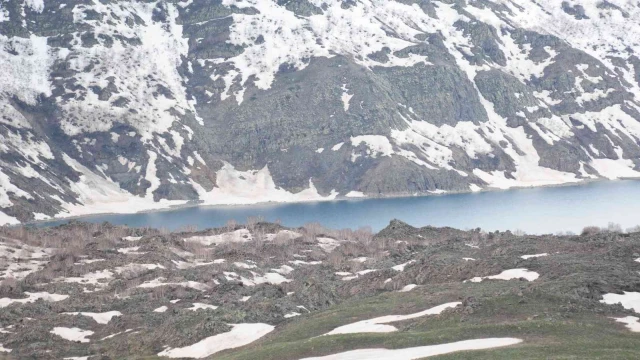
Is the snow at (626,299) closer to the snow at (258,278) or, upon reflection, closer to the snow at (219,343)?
the snow at (219,343)

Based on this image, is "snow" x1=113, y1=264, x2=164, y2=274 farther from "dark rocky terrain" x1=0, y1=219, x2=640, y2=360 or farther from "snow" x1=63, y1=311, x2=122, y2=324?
"snow" x1=63, y1=311, x2=122, y2=324

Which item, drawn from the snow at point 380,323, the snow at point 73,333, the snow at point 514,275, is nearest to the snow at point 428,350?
the snow at point 380,323

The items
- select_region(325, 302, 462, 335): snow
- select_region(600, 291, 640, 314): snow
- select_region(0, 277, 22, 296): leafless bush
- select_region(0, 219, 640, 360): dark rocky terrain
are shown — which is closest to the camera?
select_region(0, 219, 640, 360): dark rocky terrain

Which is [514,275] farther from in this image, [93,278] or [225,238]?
[225,238]

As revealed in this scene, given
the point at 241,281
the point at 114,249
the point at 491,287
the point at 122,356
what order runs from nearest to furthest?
the point at 491,287, the point at 122,356, the point at 241,281, the point at 114,249

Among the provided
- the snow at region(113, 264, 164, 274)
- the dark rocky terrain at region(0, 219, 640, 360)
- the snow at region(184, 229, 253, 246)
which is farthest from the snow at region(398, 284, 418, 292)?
the snow at region(184, 229, 253, 246)

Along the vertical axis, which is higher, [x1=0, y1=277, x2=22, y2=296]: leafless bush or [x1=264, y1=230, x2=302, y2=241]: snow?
[x1=264, y1=230, x2=302, y2=241]: snow

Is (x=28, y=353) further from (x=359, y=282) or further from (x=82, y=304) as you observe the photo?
(x=359, y=282)

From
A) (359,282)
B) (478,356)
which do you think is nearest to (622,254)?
(359,282)
